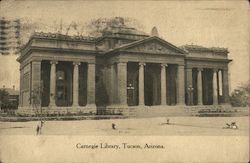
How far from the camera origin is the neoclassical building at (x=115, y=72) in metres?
23.1

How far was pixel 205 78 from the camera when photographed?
28.2 m

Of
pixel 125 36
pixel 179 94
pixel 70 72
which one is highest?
pixel 125 36

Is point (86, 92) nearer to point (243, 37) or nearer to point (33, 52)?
point (33, 52)

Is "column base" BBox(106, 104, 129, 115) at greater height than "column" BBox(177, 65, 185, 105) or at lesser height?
lesser

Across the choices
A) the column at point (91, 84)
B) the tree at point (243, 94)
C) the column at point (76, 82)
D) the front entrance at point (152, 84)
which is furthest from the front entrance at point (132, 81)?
the tree at point (243, 94)

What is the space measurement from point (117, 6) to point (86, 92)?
1376 cm

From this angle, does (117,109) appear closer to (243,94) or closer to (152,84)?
(152,84)

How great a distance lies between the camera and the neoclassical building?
2312 cm

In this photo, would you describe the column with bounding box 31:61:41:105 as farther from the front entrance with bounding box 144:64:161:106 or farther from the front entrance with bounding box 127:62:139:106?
the front entrance with bounding box 144:64:161:106

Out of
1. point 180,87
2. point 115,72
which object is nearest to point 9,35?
point 115,72

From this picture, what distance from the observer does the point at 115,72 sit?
26109mm

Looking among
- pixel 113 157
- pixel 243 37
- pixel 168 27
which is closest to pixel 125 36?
pixel 168 27

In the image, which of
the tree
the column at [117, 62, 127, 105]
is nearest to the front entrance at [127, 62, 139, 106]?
the column at [117, 62, 127, 105]

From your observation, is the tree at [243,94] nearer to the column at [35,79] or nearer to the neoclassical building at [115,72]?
the neoclassical building at [115,72]
